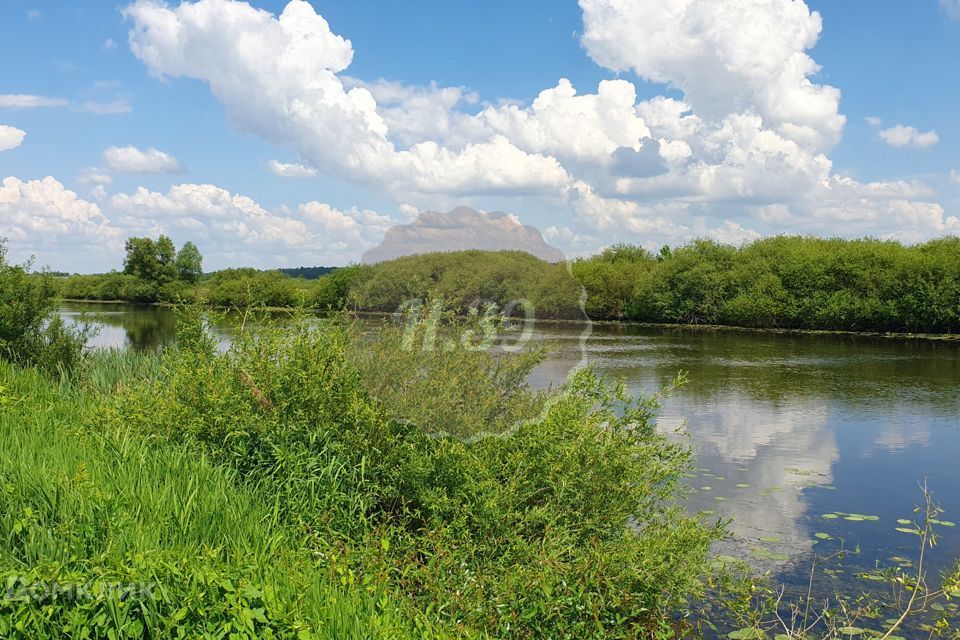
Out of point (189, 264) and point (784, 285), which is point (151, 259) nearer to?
point (189, 264)

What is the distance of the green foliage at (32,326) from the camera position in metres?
12.9

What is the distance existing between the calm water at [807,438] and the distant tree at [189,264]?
55.9 meters

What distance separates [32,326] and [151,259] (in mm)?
73675

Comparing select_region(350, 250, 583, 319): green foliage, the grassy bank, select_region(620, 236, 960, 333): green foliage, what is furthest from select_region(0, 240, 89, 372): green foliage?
select_region(620, 236, 960, 333): green foliage

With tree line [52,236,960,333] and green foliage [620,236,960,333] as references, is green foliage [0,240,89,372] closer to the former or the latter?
tree line [52,236,960,333]

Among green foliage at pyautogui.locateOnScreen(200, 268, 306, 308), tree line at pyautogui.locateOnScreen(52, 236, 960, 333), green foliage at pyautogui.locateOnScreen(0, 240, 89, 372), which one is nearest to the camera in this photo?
green foliage at pyautogui.locateOnScreen(200, 268, 306, 308)

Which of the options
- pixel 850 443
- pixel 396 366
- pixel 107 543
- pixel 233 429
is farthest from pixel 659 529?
pixel 850 443

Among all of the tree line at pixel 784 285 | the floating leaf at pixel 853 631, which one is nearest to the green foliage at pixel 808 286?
the tree line at pixel 784 285

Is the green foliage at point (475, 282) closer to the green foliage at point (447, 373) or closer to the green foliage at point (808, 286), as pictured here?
the green foliage at point (447, 373)

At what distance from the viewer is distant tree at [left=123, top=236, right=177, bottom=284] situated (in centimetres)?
7988

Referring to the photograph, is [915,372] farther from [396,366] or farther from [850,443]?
[396,366]

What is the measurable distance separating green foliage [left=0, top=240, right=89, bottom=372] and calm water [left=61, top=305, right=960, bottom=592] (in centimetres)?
291

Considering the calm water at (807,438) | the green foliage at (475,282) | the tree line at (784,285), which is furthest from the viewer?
the tree line at (784,285)

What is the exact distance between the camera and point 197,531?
4.16 metres
